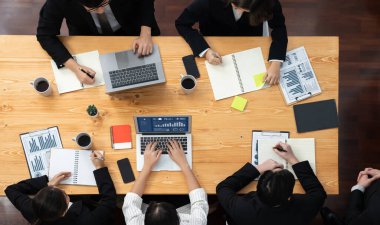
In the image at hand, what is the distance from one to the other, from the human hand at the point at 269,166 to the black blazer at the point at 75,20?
0.99 m

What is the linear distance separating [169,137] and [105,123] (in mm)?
330

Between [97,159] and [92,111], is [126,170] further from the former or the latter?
[92,111]

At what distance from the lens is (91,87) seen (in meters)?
1.90

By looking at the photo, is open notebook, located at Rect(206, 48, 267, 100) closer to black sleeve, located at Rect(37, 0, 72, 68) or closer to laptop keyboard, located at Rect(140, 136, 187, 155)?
laptop keyboard, located at Rect(140, 136, 187, 155)

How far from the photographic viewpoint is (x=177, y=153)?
1.79 metres

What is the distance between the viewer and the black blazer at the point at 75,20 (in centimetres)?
190

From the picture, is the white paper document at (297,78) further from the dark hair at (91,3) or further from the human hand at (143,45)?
the dark hair at (91,3)

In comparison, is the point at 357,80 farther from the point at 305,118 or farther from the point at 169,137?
the point at 169,137

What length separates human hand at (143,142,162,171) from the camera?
1.76 m

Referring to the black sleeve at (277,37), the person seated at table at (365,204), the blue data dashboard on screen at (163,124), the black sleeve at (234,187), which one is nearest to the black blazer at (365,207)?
the person seated at table at (365,204)

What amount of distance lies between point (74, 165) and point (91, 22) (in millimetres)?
811

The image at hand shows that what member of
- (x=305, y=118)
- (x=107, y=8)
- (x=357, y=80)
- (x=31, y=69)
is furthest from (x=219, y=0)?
(x=357, y=80)

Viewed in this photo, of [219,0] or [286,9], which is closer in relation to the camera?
[219,0]

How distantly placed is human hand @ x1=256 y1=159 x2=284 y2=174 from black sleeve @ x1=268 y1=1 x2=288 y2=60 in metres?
0.53
